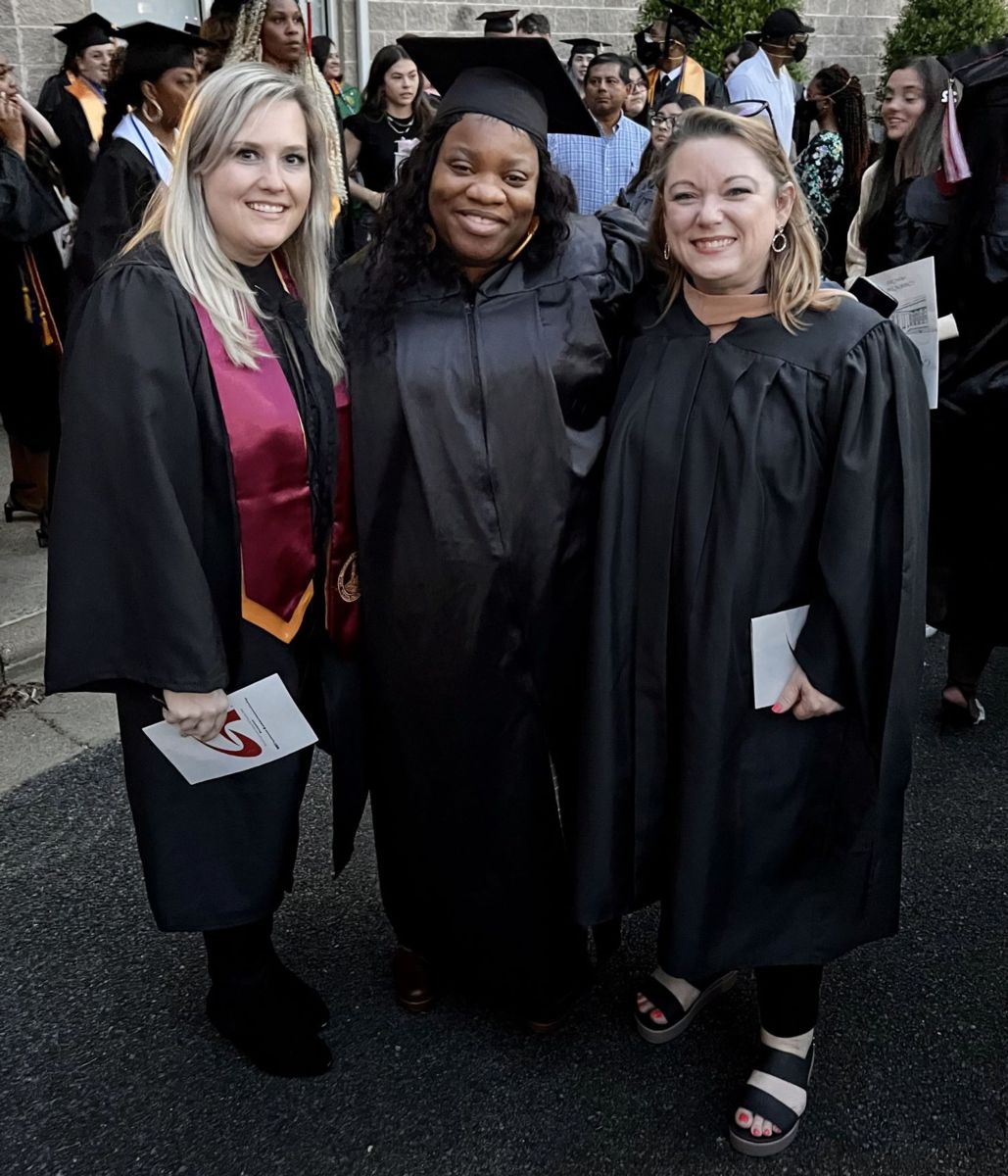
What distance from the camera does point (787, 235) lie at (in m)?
1.98

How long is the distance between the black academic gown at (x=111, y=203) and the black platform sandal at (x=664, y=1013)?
2914mm

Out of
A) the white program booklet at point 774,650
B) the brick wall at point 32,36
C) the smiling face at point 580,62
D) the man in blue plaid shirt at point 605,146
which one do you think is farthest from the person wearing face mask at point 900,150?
the brick wall at point 32,36

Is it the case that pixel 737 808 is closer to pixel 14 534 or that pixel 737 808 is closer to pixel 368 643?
pixel 368 643

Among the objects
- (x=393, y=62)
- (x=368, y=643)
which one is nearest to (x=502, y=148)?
(x=368, y=643)

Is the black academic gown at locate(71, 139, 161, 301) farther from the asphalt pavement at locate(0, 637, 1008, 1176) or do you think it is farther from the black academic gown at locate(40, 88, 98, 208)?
the asphalt pavement at locate(0, 637, 1008, 1176)

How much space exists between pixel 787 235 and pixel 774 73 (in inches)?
265

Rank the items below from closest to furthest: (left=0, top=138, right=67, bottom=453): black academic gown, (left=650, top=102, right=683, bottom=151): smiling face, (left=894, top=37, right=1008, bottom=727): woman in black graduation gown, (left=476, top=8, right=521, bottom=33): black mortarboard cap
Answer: (left=894, top=37, right=1008, bottom=727): woman in black graduation gown
(left=0, top=138, right=67, bottom=453): black academic gown
(left=650, top=102, right=683, bottom=151): smiling face
(left=476, top=8, right=521, bottom=33): black mortarboard cap

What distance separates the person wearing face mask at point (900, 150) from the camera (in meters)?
4.00

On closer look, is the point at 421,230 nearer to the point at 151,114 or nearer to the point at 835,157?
the point at 151,114

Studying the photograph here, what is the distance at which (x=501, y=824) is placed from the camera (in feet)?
7.44

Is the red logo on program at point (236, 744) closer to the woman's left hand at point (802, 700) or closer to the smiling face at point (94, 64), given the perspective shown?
the woman's left hand at point (802, 700)

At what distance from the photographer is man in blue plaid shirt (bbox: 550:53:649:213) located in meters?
5.70

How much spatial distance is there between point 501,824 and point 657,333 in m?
1.00

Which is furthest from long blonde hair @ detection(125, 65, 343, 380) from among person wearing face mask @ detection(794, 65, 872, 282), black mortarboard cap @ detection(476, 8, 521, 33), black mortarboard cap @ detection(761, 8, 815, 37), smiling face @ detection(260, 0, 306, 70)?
black mortarboard cap @ detection(761, 8, 815, 37)
